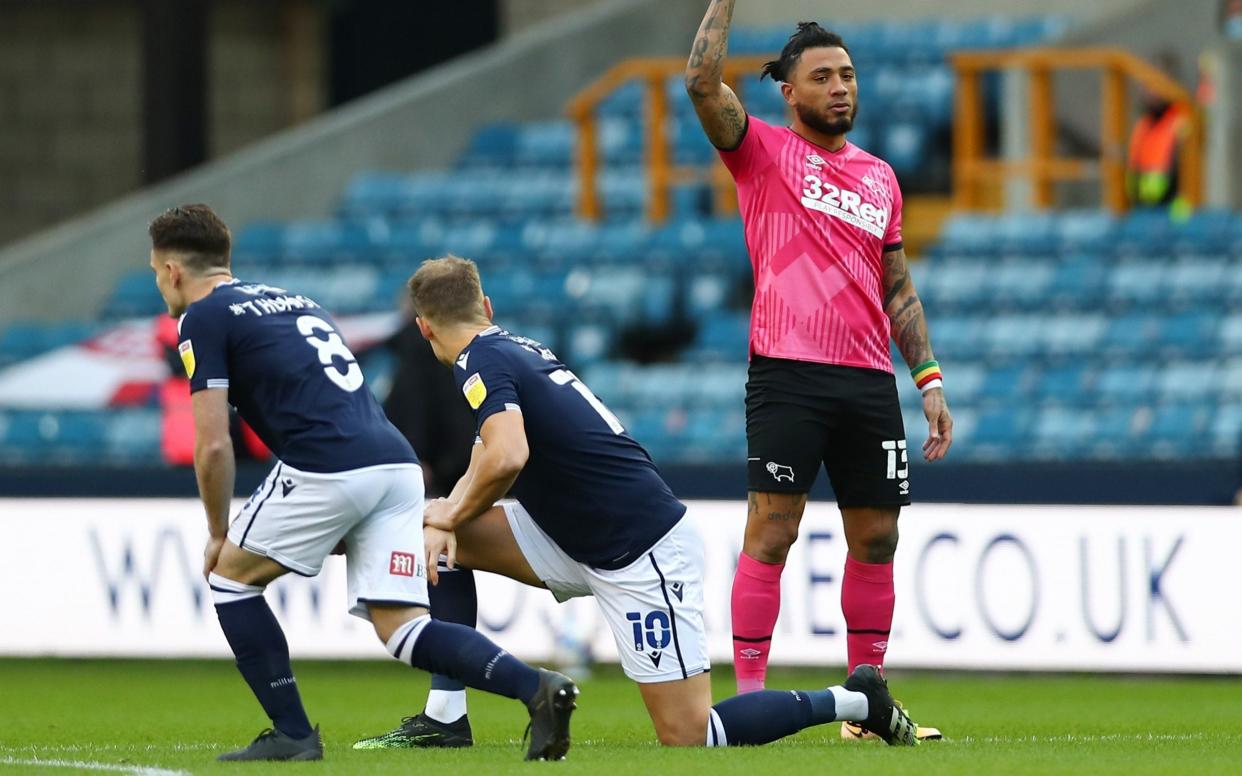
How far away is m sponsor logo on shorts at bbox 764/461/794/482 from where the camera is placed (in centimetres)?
694

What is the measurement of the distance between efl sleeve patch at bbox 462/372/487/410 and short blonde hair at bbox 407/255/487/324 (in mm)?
227

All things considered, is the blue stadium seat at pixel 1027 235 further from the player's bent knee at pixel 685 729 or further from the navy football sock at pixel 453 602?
the player's bent knee at pixel 685 729

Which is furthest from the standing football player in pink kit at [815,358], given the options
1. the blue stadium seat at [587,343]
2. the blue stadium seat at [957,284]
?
the blue stadium seat at [587,343]

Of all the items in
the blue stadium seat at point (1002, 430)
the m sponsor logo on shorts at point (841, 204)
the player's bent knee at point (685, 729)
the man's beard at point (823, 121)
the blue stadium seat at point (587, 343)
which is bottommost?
the player's bent knee at point (685, 729)

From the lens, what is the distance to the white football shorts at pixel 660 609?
21.7ft

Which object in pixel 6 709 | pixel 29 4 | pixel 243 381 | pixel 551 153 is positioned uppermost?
pixel 29 4

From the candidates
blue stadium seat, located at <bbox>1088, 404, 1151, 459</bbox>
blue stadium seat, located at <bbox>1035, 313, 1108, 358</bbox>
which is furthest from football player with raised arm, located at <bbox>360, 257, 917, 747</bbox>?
blue stadium seat, located at <bbox>1035, 313, 1108, 358</bbox>

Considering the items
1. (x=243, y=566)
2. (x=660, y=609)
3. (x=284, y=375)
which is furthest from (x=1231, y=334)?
(x=243, y=566)

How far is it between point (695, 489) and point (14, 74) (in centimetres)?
1223

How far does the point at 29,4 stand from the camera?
21719 millimetres

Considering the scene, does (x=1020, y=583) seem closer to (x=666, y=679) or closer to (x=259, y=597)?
(x=666, y=679)

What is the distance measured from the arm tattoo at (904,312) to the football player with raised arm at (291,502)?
168cm

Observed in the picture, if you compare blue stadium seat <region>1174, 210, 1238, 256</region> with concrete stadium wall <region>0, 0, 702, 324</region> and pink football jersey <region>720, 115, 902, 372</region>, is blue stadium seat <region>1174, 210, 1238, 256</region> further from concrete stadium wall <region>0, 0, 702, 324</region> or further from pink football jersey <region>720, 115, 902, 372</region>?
pink football jersey <region>720, 115, 902, 372</region>

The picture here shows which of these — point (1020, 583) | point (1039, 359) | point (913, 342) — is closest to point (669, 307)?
point (1039, 359)
